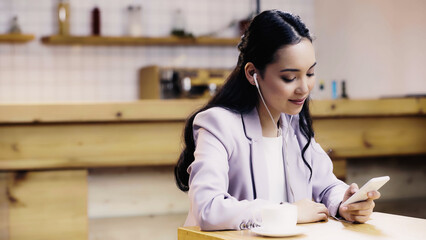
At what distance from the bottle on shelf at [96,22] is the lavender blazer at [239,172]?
13.4 feet

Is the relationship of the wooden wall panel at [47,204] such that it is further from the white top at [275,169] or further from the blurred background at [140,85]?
the white top at [275,169]

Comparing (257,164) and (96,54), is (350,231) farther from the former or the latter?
(96,54)

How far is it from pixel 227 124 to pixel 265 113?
16cm

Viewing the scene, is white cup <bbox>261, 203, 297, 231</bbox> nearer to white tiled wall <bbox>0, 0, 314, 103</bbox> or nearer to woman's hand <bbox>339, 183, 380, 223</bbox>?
woman's hand <bbox>339, 183, 380, 223</bbox>

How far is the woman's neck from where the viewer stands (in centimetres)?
176

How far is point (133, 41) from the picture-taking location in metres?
5.61

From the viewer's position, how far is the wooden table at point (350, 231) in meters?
1.30

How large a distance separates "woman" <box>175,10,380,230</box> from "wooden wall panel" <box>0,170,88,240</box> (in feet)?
4.34

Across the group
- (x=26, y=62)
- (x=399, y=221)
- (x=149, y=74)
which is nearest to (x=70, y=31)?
(x=26, y=62)

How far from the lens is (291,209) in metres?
1.31

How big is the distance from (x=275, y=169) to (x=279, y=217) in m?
0.46

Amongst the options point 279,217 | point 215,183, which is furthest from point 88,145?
point 279,217

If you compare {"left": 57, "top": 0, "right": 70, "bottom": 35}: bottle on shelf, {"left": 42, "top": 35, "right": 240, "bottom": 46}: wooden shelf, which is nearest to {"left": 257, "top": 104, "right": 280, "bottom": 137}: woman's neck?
{"left": 42, "top": 35, "right": 240, "bottom": 46}: wooden shelf

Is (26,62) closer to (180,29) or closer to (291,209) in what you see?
(180,29)
